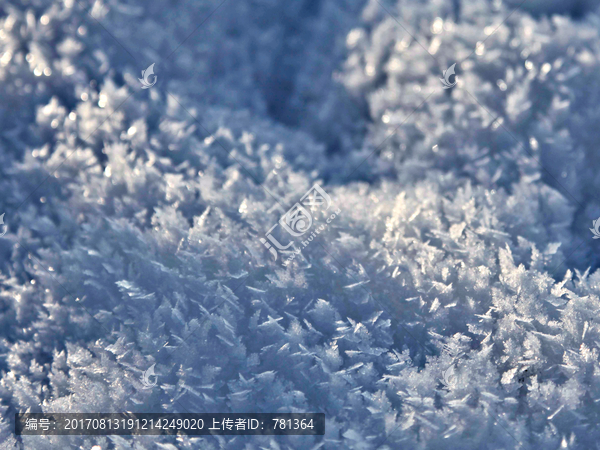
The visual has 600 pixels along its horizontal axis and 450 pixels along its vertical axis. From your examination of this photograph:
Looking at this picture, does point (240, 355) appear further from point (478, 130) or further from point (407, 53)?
point (407, 53)

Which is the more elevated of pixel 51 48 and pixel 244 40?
pixel 244 40

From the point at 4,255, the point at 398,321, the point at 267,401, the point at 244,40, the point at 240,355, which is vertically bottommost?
the point at 267,401

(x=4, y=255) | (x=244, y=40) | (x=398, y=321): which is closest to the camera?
(x=398, y=321)

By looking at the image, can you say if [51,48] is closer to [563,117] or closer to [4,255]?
[4,255]

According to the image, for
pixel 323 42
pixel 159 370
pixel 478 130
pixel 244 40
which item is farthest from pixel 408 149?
pixel 159 370

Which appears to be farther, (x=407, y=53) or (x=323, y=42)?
(x=323, y=42)

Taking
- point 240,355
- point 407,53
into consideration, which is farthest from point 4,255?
point 407,53

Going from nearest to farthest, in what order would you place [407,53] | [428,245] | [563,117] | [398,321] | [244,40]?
1. [398,321]
2. [428,245]
3. [563,117]
4. [407,53]
5. [244,40]
